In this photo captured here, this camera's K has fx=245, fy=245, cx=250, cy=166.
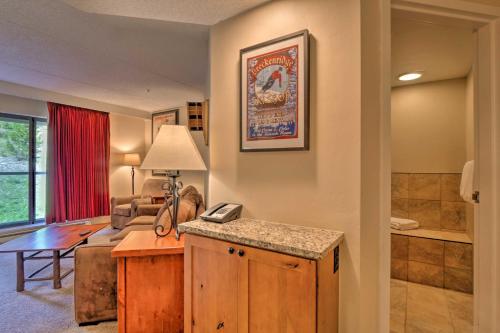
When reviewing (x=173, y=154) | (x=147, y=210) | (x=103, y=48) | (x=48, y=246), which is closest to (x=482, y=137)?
(x=173, y=154)

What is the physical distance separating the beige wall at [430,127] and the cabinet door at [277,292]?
2.67m

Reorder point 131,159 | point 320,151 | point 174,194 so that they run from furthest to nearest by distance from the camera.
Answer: point 131,159
point 174,194
point 320,151

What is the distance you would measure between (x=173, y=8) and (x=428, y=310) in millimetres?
3109

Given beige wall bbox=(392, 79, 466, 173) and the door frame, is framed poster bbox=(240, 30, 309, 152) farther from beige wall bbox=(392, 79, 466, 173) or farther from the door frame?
beige wall bbox=(392, 79, 466, 173)

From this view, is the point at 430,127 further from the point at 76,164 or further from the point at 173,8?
the point at 76,164

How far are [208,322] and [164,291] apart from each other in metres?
0.44

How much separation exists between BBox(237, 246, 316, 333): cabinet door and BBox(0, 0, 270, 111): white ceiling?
5.16ft

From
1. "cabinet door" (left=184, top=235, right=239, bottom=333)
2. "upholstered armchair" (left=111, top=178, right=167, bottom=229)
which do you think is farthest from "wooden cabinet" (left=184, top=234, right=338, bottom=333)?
"upholstered armchair" (left=111, top=178, right=167, bottom=229)

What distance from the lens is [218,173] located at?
5.97 feet

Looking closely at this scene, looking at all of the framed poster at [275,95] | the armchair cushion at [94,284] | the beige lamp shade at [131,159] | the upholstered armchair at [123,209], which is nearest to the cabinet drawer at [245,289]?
the framed poster at [275,95]

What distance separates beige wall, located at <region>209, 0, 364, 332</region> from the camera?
126 centimetres

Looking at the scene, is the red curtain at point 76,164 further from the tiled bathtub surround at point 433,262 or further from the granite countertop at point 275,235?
the tiled bathtub surround at point 433,262

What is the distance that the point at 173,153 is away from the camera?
1.66 m

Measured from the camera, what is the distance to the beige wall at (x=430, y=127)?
2.78m
